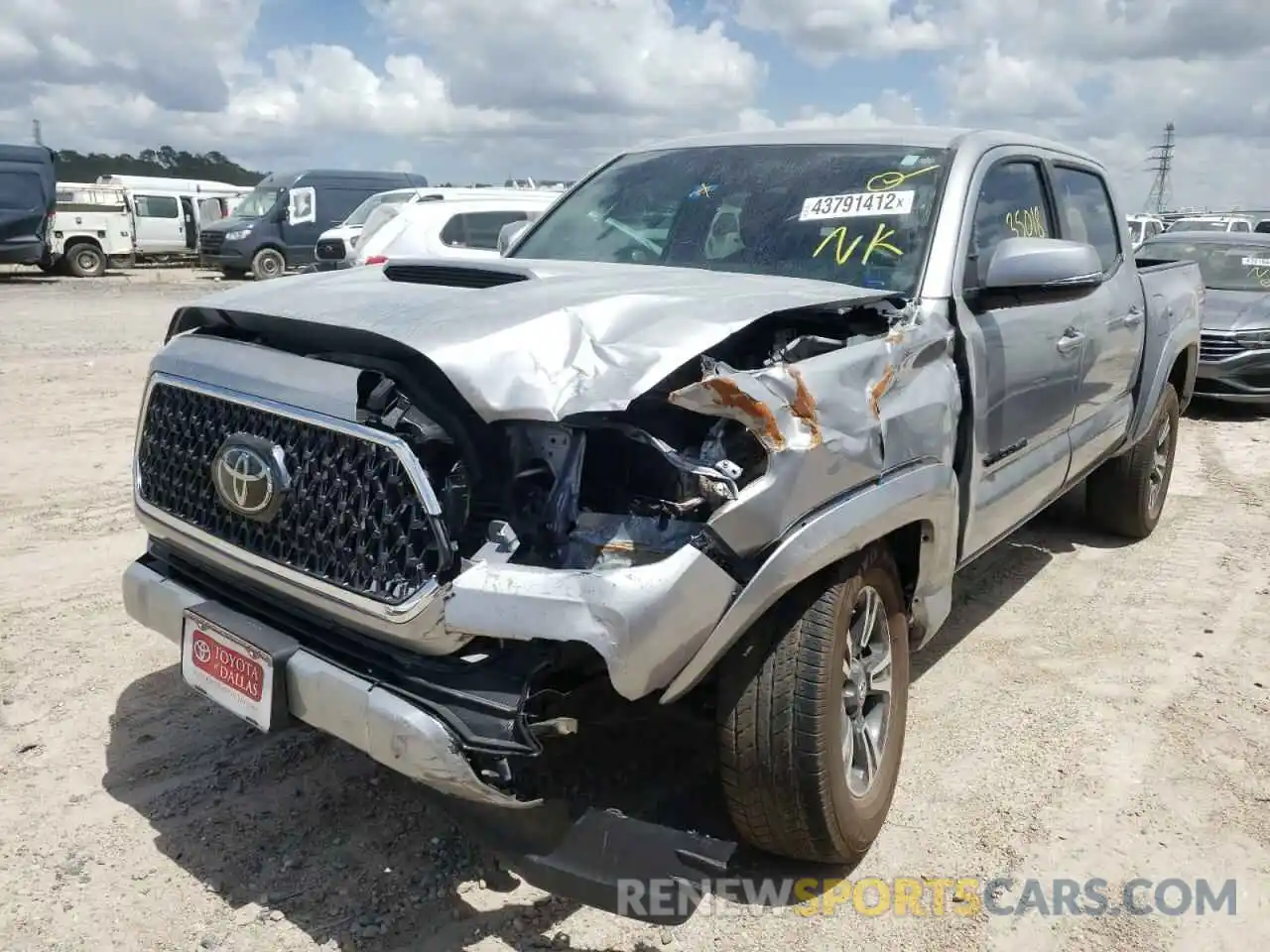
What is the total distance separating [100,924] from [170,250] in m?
26.7

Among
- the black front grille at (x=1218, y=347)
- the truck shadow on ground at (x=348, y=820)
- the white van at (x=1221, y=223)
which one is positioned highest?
the white van at (x=1221, y=223)

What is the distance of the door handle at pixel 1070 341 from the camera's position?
3938 millimetres

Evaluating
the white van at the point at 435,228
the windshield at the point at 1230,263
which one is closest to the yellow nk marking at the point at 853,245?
the windshield at the point at 1230,263

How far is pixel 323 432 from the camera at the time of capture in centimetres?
238

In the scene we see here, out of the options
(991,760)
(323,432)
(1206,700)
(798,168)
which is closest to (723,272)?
(798,168)

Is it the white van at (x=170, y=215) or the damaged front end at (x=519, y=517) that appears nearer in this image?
the damaged front end at (x=519, y=517)

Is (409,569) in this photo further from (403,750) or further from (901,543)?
(901,543)

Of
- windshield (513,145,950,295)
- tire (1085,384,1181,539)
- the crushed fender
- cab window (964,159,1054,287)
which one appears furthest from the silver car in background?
the crushed fender

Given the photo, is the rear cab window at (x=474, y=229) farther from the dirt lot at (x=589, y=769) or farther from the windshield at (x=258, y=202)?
the windshield at (x=258, y=202)

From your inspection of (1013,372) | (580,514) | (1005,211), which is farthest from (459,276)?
(1005,211)

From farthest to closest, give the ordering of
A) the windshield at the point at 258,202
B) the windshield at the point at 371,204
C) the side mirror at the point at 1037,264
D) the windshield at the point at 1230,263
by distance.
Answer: the windshield at the point at 258,202
the windshield at the point at 371,204
the windshield at the point at 1230,263
the side mirror at the point at 1037,264

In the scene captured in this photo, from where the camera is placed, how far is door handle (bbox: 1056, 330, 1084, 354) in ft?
12.9

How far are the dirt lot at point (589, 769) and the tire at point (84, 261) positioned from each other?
20.9 metres

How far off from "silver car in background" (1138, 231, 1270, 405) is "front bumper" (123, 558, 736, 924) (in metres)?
8.53
